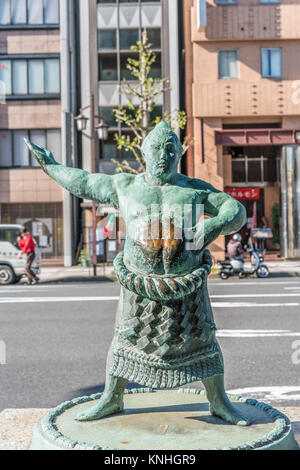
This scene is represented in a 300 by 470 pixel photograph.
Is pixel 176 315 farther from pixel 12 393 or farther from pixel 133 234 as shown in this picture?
pixel 12 393

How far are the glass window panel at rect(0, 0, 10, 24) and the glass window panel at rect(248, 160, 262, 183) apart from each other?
13.4 meters

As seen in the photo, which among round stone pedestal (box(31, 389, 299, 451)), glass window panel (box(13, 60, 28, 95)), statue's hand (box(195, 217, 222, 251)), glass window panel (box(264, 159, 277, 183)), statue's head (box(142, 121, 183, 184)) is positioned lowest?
round stone pedestal (box(31, 389, 299, 451))

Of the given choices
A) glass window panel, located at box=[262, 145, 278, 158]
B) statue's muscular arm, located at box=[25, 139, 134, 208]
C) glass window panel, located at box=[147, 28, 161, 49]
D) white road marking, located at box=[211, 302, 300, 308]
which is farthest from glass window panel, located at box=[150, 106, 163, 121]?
statue's muscular arm, located at box=[25, 139, 134, 208]

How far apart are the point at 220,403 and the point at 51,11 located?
25.1 m

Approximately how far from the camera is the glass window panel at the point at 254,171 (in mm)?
25688

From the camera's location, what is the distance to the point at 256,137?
23.5m

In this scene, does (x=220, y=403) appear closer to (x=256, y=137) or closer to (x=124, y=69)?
(x=256, y=137)

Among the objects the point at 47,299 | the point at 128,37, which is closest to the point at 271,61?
the point at 128,37

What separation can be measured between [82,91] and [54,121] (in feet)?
6.56

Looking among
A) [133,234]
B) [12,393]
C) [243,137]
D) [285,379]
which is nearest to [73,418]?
[133,234]

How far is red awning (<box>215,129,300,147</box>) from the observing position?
76.8 feet

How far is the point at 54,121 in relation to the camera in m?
25.1

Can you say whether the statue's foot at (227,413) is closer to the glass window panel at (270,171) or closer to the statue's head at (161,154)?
the statue's head at (161,154)

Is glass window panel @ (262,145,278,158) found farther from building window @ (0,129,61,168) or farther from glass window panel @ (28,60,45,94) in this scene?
glass window panel @ (28,60,45,94)
